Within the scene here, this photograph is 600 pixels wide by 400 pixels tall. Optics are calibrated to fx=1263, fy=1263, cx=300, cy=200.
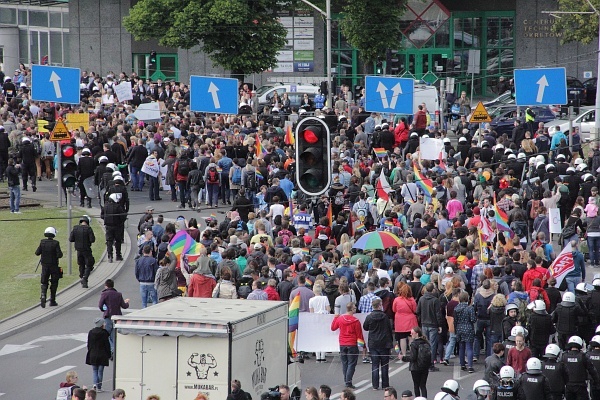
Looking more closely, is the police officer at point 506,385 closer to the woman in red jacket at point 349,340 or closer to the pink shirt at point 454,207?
the woman in red jacket at point 349,340

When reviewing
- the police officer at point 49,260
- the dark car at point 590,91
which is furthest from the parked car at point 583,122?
the police officer at point 49,260

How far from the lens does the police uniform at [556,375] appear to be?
1741 cm

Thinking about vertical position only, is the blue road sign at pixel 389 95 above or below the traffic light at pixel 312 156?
above

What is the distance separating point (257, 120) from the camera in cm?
4047

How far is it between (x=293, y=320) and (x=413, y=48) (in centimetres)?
4250

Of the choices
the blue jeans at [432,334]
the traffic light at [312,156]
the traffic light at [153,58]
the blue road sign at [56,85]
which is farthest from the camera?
the traffic light at [153,58]

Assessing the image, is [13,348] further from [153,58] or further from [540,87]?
[153,58]

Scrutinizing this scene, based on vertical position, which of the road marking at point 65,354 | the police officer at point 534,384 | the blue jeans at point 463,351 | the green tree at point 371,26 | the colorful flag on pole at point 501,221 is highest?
the green tree at point 371,26

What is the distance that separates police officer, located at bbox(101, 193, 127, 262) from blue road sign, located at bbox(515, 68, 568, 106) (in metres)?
10.7

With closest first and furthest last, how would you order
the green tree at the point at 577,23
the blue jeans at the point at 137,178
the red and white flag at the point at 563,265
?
the red and white flag at the point at 563,265, the blue jeans at the point at 137,178, the green tree at the point at 577,23

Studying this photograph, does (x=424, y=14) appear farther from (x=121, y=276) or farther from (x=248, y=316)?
(x=248, y=316)

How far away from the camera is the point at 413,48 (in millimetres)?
61562

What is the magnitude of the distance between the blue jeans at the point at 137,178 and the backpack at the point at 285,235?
34.3 feet

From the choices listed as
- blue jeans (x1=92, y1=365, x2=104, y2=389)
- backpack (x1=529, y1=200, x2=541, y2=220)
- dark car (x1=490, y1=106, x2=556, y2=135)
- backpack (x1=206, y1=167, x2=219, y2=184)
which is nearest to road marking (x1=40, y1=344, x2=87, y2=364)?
blue jeans (x1=92, y1=365, x2=104, y2=389)
